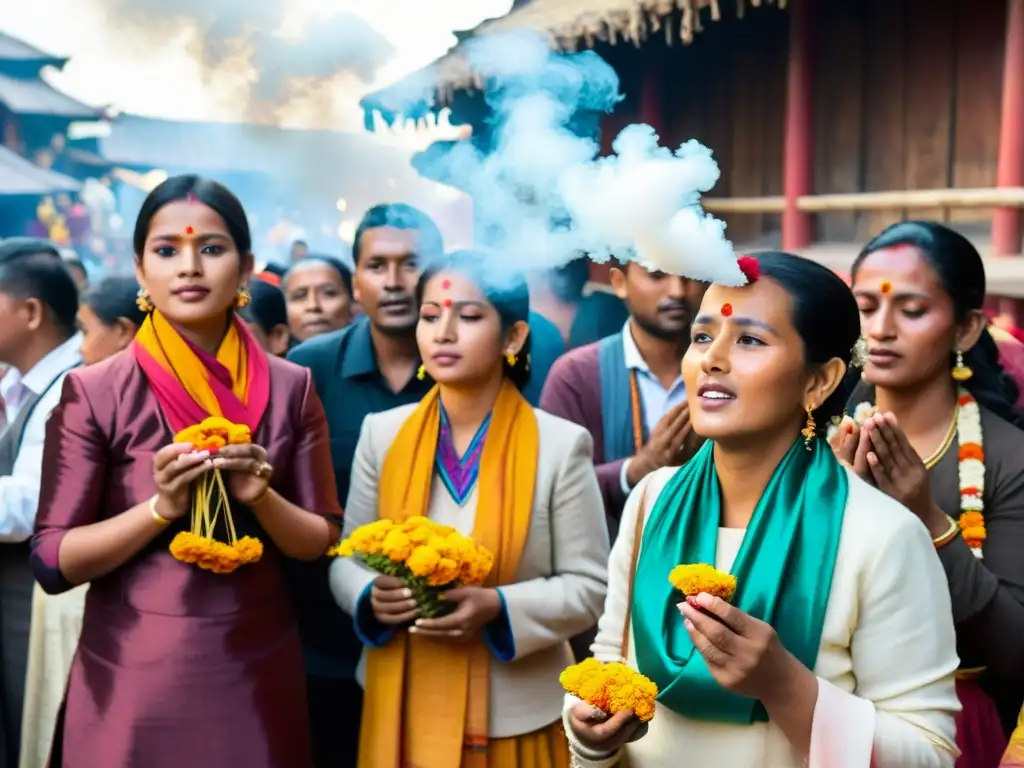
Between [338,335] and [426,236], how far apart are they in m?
0.48

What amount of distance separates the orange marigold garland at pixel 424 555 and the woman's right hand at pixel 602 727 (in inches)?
30.1

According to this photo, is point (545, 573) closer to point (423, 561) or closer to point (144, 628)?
point (423, 561)

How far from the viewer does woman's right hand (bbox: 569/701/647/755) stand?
6.65 ft

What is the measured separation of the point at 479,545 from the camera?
3021mm

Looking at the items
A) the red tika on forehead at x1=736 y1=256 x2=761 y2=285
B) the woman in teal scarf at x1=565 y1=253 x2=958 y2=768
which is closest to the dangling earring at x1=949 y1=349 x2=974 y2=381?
the woman in teal scarf at x1=565 y1=253 x2=958 y2=768

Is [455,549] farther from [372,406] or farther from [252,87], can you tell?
[252,87]

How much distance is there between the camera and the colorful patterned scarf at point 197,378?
295cm

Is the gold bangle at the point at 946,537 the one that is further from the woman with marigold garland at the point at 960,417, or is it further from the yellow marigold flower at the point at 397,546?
the yellow marigold flower at the point at 397,546

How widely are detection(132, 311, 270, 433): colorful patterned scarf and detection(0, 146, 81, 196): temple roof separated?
20053 mm

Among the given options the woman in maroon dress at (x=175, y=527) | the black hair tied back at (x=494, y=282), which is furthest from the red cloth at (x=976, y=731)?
the woman in maroon dress at (x=175, y=527)

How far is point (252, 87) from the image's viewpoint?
385cm

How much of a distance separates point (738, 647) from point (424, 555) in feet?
3.37

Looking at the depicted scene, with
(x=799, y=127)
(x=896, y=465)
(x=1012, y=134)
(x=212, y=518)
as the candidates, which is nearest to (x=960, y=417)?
(x=896, y=465)

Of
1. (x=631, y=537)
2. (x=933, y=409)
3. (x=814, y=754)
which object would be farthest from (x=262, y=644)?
(x=933, y=409)
